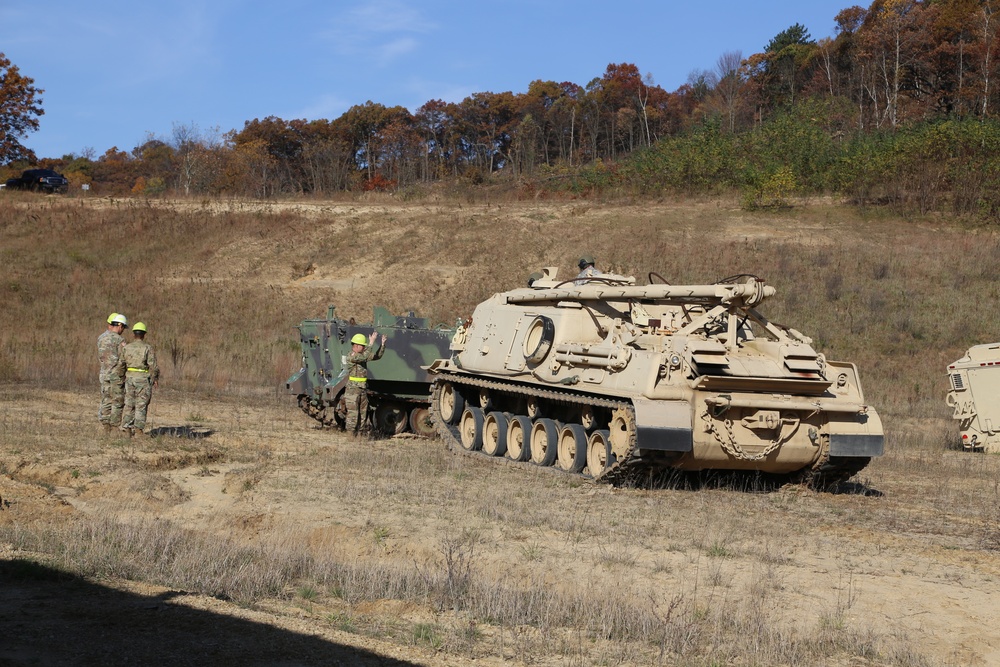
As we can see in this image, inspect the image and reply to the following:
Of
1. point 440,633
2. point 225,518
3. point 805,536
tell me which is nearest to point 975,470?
point 805,536

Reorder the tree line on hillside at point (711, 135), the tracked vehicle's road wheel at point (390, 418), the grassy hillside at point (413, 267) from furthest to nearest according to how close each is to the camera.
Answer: the tree line on hillside at point (711, 135)
the grassy hillside at point (413, 267)
the tracked vehicle's road wheel at point (390, 418)

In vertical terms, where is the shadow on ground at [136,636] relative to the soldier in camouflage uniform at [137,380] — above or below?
below

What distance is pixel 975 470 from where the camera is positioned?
54.0 feet

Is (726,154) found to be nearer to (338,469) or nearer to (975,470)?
(975,470)

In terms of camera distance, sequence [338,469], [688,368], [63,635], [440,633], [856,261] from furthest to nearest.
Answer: [856,261] < [338,469] < [688,368] < [440,633] < [63,635]

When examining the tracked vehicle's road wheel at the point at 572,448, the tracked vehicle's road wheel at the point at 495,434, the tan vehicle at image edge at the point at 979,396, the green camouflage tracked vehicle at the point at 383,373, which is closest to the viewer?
the tracked vehicle's road wheel at the point at 572,448

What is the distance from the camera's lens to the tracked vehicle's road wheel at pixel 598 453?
13.8 metres

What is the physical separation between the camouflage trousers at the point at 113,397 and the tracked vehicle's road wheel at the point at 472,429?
16.2ft

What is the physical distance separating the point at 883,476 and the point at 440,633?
1072 centimetres

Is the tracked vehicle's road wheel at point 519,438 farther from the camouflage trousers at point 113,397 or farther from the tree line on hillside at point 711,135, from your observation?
the tree line on hillside at point 711,135

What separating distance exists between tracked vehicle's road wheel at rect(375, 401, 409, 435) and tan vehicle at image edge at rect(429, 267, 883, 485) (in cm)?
327

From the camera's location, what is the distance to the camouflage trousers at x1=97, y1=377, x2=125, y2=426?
51.8 feet

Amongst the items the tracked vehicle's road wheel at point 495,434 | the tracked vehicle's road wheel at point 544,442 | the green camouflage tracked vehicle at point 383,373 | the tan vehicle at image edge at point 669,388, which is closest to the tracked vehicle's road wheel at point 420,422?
the green camouflage tracked vehicle at point 383,373

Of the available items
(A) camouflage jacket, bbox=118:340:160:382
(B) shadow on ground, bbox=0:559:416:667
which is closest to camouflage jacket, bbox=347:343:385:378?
(A) camouflage jacket, bbox=118:340:160:382
